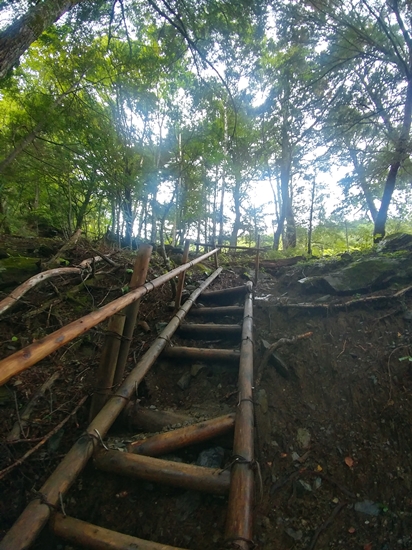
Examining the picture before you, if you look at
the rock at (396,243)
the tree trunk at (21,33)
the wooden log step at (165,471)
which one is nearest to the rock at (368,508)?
the wooden log step at (165,471)

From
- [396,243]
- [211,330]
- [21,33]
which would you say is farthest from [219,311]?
[21,33]

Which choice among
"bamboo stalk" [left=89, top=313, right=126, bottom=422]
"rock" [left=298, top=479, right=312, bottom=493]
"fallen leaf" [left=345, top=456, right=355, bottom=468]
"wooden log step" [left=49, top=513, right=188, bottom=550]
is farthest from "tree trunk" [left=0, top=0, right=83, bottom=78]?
"fallen leaf" [left=345, top=456, right=355, bottom=468]

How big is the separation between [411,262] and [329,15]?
6.64m

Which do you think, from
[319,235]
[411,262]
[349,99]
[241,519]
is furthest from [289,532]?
Answer: [319,235]

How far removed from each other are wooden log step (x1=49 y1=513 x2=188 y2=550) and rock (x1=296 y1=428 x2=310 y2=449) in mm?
1117

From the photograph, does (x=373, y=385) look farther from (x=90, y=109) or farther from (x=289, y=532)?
(x=90, y=109)

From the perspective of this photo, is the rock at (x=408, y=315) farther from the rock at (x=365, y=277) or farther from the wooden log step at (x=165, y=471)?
the wooden log step at (x=165, y=471)

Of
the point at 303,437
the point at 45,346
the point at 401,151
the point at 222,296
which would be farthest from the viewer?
the point at 401,151

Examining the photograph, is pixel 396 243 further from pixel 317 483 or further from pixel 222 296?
pixel 317 483

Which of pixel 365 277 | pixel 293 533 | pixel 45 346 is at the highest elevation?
pixel 365 277

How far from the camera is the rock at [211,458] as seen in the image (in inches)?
68.6

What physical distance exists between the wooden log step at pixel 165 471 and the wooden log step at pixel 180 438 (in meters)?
0.10

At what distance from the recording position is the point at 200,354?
2.76 m

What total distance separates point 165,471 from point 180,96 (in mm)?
12350
